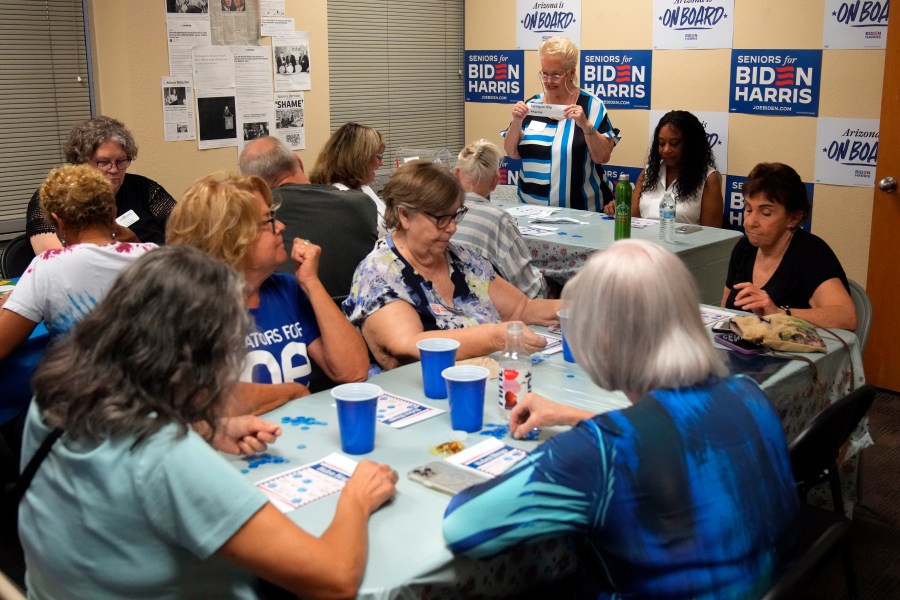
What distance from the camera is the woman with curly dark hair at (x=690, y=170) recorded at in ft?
16.3

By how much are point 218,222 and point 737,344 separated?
1531 millimetres

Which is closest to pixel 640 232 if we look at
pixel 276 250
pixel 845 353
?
pixel 845 353

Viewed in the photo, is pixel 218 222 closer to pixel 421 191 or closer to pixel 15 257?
pixel 421 191

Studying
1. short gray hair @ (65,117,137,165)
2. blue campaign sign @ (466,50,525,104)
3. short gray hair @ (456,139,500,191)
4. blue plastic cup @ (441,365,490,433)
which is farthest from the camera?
blue campaign sign @ (466,50,525,104)

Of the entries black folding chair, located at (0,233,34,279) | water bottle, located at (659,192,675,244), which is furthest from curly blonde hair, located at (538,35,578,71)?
black folding chair, located at (0,233,34,279)

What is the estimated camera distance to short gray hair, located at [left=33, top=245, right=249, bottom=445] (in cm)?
130

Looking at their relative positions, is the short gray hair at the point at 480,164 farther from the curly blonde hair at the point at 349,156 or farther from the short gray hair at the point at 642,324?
the short gray hair at the point at 642,324

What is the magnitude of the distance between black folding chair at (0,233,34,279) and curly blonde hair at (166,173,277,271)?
5.58 feet

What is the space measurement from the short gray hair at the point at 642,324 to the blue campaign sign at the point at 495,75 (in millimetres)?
5160

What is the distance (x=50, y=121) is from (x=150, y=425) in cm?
377

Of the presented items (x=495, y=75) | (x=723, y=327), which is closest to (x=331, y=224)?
(x=723, y=327)

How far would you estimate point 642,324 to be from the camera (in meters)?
1.44

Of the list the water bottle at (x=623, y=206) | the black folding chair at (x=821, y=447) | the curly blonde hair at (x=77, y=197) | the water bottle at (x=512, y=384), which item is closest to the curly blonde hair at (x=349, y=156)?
the water bottle at (x=623, y=206)

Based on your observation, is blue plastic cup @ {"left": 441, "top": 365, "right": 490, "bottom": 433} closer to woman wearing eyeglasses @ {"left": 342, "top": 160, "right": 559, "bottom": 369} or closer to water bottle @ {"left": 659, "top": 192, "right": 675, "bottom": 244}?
woman wearing eyeglasses @ {"left": 342, "top": 160, "right": 559, "bottom": 369}
